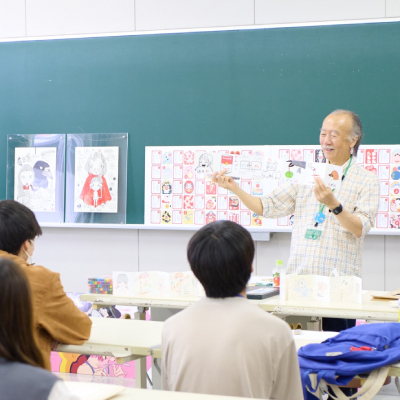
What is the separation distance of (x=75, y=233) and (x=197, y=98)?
1672 millimetres

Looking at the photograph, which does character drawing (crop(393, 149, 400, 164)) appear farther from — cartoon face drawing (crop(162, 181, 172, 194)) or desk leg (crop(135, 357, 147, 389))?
desk leg (crop(135, 357, 147, 389))

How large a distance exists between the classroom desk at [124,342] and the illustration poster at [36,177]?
2.69m

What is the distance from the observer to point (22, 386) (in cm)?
108

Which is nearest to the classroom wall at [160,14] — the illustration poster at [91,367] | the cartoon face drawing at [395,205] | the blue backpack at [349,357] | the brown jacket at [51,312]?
the cartoon face drawing at [395,205]

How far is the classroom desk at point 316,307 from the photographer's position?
2.65m

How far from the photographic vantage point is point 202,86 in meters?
4.83

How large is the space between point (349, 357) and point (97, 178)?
3.50 meters

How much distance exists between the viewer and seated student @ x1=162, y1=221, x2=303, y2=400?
1.50 metres

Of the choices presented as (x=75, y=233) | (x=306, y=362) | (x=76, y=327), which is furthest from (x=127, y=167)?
(x=306, y=362)

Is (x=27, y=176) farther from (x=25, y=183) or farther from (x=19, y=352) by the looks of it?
(x=19, y=352)

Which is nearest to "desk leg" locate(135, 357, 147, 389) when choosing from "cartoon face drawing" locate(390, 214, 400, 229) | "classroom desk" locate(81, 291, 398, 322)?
"classroom desk" locate(81, 291, 398, 322)

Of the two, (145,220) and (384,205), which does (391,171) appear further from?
(145,220)

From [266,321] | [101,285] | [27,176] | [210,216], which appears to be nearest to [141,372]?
[101,285]

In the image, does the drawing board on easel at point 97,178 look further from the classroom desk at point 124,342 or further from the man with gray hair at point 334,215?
the classroom desk at point 124,342
